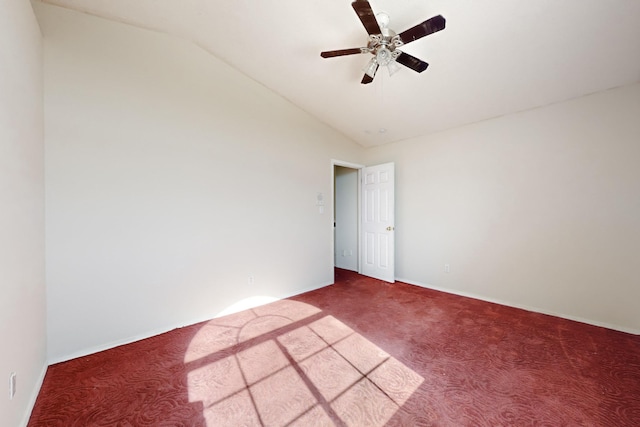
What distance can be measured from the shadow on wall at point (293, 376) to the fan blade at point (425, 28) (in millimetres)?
2477

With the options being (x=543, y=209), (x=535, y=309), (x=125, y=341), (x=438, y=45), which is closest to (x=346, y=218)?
(x=543, y=209)

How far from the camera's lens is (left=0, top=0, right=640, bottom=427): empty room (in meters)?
1.58

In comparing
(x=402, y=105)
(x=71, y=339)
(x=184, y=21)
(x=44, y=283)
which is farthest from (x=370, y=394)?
(x=184, y=21)

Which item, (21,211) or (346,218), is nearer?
(21,211)

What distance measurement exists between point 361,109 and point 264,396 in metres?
3.39

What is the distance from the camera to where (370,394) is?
1.65 meters

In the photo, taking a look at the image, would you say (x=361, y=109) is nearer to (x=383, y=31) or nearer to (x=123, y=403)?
(x=383, y=31)

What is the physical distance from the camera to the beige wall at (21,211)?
124 centimetres

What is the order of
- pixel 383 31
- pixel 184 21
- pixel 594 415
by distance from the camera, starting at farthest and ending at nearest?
pixel 184 21
pixel 383 31
pixel 594 415

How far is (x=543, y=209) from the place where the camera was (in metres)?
2.88

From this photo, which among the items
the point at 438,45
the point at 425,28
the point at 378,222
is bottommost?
the point at 378,222

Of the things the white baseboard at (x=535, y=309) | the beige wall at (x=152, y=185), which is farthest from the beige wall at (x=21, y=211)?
the white baseboard at (x=535, y=309)

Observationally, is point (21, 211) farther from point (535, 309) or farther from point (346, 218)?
point (535, 309)

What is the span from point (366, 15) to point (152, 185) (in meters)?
2.39
